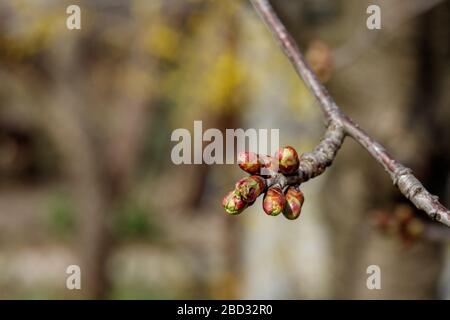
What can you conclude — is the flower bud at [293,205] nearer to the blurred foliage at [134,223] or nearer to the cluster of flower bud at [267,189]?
the cluster of flower bud at [267,189]

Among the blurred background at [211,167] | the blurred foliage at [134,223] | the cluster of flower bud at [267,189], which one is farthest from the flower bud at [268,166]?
the blurred foliage at [134,223]

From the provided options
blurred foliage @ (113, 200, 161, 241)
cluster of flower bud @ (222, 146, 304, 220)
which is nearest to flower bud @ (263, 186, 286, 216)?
cluster of flower bud @ (222, 146, 304, 220)

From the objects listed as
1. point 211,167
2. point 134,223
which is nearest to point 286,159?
point 134,223

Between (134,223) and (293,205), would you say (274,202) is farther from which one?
(134,223)

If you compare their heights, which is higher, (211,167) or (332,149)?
(211,167)

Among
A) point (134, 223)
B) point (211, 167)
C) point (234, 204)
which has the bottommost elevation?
point (234, 204)

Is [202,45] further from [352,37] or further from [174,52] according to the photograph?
[352,37]

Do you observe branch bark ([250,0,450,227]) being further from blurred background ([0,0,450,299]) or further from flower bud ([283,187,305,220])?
blurred background ([0,0,450,299])
